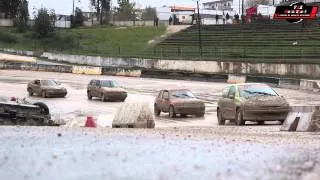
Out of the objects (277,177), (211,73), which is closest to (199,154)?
(277,177)

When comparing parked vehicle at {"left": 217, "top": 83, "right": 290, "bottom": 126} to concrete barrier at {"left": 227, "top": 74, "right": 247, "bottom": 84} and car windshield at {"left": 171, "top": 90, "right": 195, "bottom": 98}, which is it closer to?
car windshield at {"left": 171, "top": 90, "right": 195, "bottom": 98}

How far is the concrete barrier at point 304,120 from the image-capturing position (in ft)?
53.2

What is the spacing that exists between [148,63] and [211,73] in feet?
40.6

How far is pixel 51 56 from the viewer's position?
86.1 meters

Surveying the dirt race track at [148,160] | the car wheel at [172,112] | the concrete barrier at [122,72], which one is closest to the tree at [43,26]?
the concrete barrier at [122,72]

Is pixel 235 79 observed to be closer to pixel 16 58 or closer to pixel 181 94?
pixel 181 94

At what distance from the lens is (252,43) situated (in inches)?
2857

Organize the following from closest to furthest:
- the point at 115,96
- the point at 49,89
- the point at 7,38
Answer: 1. the point at 115,96
2. the point at 49,89
3. the point at 7,38

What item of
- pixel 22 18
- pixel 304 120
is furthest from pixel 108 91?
pixel 22 18

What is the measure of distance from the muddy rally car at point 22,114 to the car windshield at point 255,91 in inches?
257

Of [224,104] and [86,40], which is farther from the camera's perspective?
[86,40]

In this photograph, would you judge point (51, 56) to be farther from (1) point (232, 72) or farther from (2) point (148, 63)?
(1) point (232, 72)

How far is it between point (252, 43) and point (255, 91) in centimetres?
5279

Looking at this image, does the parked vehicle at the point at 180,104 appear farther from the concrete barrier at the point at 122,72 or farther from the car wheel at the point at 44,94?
the concrete barrier at the point at 122,72
